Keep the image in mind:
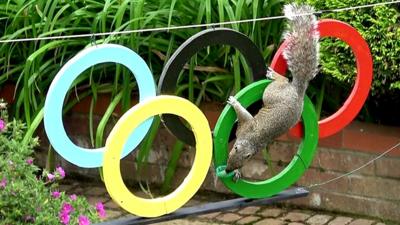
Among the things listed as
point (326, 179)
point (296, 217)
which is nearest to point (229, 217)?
point (296, 217)

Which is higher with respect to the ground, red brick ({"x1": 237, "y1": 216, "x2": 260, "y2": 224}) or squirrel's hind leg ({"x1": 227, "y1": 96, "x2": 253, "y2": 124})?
squirrel's hind leg ({"x1": 227, "y1": 96, "x2": 253, "y2": 124})

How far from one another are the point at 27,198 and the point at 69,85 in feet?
1.57

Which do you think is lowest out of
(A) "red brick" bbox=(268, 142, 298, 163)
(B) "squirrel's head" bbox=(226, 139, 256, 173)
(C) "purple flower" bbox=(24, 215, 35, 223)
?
(A) "red brick" bbox=(268, 142, 298, 163)

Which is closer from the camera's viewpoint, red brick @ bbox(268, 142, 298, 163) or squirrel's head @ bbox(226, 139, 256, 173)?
squirrel's head @ bbox(226, 139, 256, 173)

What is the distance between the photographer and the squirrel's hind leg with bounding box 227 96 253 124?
3148 millimetres

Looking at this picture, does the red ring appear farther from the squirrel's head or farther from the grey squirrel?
the squirrel's head

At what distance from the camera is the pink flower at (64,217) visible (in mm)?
3094

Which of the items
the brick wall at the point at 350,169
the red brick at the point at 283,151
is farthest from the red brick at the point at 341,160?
the red brick at the point at 283,151

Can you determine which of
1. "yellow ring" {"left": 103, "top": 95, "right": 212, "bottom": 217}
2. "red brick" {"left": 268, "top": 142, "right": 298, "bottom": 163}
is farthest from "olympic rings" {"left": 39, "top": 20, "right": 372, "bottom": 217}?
"red brick" {"left": 268, "top": 142, "right": 298, "bottom": 163}

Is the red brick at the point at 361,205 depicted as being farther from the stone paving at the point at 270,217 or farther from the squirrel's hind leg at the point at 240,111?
the squirrel's hind leg at the point at 240,111

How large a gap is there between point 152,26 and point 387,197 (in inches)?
70.8

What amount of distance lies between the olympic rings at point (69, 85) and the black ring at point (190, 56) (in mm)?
80

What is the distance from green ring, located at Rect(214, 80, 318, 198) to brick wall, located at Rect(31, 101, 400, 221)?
1.43 meters

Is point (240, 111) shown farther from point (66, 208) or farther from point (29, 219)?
point (29, 219)
